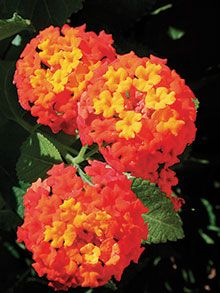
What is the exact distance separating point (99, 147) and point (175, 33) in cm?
114

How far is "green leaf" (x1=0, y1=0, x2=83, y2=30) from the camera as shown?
2.06 m

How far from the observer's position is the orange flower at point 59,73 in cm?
168

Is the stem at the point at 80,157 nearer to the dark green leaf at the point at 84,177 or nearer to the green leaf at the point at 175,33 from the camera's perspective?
the dark green leaf at the point at 84,177

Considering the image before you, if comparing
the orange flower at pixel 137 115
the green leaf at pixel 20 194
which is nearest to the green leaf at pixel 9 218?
the green leaf at pixel 20 194

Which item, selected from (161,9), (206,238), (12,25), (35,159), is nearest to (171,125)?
(35,159)

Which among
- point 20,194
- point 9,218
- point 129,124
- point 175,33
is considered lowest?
point 175,33

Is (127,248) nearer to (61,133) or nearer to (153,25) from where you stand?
(61,133)

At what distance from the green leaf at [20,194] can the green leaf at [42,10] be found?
50 centimetres

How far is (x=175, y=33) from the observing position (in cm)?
264

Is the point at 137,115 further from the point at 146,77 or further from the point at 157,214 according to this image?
the point at 157,214

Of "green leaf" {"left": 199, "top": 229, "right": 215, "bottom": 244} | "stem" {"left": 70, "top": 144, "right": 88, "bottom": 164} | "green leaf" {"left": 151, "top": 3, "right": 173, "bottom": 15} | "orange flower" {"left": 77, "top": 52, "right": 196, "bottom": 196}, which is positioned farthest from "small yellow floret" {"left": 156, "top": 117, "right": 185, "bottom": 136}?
"green leaf" {"left": 199, "top": 229, "right": 215, "bottom": 244}

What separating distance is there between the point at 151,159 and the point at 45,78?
1.08 feet

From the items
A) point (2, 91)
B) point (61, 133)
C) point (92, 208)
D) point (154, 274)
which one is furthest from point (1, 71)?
point (154, 274)

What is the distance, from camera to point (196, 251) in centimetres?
274
